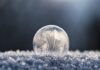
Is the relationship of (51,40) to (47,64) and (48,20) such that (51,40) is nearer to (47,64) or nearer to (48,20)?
(47,64)

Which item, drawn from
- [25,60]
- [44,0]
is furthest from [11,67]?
[44,0]

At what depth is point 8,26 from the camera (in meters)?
3.20

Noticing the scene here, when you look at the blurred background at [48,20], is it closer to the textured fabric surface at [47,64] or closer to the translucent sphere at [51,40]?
the translucent sphere at [51,40]

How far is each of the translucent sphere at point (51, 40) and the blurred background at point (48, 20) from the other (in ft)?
5.29

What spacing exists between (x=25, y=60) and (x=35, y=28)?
2110 mm

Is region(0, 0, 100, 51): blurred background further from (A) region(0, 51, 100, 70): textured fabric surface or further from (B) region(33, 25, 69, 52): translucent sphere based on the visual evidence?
(A) region(0, 51, 100, 70): textured fabric surface

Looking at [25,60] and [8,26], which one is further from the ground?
[8,26]

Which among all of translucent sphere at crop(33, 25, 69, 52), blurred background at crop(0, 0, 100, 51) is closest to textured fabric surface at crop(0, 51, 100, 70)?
translucent sphere at crop(33, 25, 69, 52)

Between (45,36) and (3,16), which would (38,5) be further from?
(45,36)

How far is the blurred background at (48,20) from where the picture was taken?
125 inches

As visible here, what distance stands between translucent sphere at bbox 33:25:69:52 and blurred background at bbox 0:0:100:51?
63.5 inches

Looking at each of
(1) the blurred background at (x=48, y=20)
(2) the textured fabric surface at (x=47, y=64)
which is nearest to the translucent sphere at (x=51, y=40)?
(2) the textured fabric surface at (x=47, y=64)

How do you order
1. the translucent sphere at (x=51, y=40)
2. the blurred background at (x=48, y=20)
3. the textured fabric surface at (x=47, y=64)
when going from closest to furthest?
the textured fabric surface at (x=47, y=64) → the translucent sphere at (x=51, y=40) → the blurred background at (x=48, y=20)

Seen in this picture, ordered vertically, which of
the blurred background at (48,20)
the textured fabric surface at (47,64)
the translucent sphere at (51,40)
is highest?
the blurred background at (48,20)
